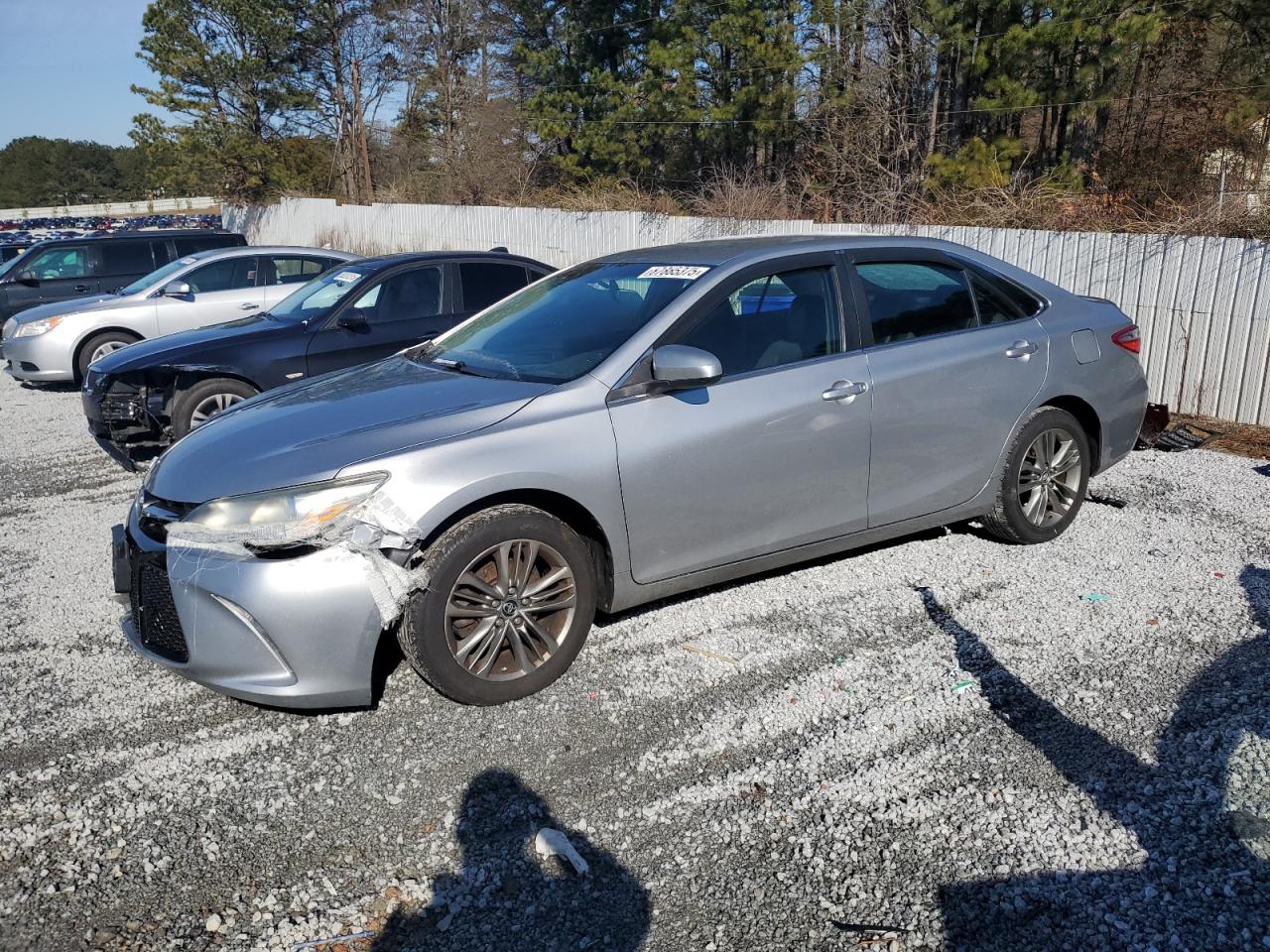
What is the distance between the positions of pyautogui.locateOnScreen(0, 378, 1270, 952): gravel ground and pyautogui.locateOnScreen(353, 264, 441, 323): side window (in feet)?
12.6

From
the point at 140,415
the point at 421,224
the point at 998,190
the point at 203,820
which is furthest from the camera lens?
the point at 421,224

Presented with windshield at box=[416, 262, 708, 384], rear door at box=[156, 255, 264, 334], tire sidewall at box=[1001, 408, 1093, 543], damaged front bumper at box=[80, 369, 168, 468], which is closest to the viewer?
windshield at box=[416, 262, 708, 384]

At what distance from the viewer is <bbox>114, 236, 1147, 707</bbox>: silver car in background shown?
3543 millimetres

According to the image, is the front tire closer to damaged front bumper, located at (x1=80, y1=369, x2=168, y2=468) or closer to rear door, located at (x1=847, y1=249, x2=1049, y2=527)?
rear door, located at (x1=847, y1=249, x2=1049, y2=527)

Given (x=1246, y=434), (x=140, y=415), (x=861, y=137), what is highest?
(x=861, y=137)

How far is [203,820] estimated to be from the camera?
10.8 feet

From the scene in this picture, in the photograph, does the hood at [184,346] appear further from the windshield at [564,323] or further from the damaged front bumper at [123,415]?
the windshield at [564,323]

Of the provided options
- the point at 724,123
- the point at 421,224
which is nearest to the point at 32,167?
the point at 421,224

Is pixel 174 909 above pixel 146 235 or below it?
below

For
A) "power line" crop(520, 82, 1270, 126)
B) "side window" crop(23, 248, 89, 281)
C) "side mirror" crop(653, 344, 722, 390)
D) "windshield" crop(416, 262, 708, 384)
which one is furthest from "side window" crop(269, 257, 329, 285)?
"power line" crop(520, 82, 1270, 126)

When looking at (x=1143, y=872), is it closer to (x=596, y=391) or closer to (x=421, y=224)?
(x=596, y=391)

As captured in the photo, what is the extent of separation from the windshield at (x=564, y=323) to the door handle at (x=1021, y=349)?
1.83 metres

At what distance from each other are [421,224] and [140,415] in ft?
71.0

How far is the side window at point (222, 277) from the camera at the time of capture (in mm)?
→ 11766
